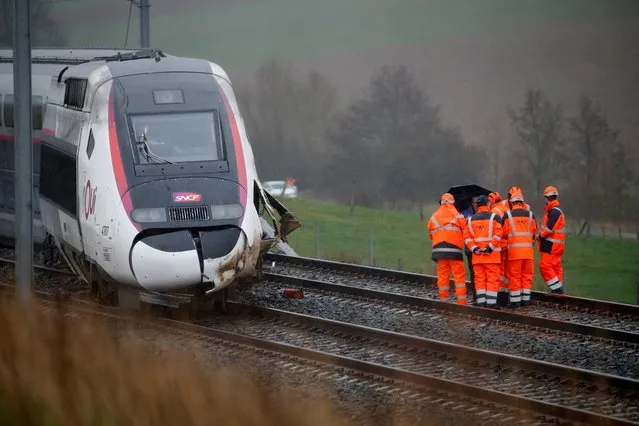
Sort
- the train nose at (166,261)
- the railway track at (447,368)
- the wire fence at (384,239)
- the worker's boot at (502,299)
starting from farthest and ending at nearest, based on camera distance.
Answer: the wire fence at (384,239)
the worker's boot at (502,299)
the train nose at (166,261)
the railway track at (447,368)

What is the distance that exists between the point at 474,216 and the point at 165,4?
33323mm

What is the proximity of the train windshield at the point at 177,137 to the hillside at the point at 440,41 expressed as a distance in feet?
78.3

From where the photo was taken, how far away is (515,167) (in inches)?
1550

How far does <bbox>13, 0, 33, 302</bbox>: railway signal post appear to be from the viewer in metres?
15.4

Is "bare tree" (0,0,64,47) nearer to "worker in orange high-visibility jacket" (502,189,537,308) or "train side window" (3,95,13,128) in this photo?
"train side window" (3,95,13,128)

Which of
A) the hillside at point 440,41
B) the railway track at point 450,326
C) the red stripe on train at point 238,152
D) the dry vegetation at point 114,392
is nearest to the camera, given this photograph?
the dry vegetation at point 114,392

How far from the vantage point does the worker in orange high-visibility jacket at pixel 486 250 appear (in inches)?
671

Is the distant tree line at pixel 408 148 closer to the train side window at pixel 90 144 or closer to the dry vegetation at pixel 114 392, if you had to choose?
the train side window at pixel 90 144

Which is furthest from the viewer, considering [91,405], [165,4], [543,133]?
[165,4]

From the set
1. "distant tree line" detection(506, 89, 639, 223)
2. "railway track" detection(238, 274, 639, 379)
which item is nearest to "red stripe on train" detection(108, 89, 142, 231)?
"railway track" detection(238, 274, 639, 379)

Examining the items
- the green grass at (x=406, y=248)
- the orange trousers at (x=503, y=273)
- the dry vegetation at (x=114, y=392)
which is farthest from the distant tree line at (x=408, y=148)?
the dry vegetation at (x=114, y=392)

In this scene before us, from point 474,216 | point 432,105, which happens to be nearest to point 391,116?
point 432,105

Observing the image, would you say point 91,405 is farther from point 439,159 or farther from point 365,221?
point 439,159

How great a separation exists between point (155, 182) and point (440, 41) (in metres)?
30.0
